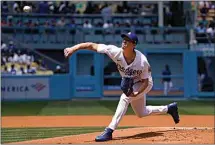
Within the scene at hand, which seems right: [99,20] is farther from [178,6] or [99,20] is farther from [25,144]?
[25,144]

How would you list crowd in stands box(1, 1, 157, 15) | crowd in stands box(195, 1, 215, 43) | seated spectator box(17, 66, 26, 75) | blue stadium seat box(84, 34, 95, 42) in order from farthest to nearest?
crowd in stands box(1, 1, 157, 15)
blue stadium seat box(84, 34, 95, 42)
crowd in stands box(195, 1, 215, 43)
seated spectator box(17, 66, 26, 75)

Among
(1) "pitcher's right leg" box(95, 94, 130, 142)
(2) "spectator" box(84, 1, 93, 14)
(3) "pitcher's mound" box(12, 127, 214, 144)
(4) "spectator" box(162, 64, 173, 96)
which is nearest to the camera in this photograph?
(3) "pitcher's mound" box(12, 127, 214, 144)

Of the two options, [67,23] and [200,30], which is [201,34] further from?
[67,23]

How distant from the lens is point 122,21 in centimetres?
3158

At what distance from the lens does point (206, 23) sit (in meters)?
29.5

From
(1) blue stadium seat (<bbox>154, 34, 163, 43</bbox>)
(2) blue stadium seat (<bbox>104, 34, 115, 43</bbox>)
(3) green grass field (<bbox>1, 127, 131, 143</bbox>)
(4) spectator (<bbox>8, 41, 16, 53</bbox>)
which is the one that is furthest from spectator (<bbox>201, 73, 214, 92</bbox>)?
(3) green grass field (<bbox>1, 127, 131, 143</bbox>)

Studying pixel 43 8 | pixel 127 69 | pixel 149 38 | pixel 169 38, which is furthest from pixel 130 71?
pixel 43 8

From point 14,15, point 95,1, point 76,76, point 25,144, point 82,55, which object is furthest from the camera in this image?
point 95,1

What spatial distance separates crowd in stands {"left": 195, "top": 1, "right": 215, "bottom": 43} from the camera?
1120 inches

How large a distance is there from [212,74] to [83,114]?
1115 centimetres

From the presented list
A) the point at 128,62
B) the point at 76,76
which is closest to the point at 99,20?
the point at 76,76

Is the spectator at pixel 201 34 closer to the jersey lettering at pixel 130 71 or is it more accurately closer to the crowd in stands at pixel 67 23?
the crowd in stands at pixel 67 23

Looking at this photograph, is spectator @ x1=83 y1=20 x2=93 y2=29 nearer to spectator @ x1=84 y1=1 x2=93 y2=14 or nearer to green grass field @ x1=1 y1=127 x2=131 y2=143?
spectator @ x1=84 y1=1 x2=93 y2=14

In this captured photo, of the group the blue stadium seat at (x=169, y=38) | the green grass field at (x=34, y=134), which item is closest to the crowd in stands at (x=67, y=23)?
the blue stadium seat at (x=169, y=38)
